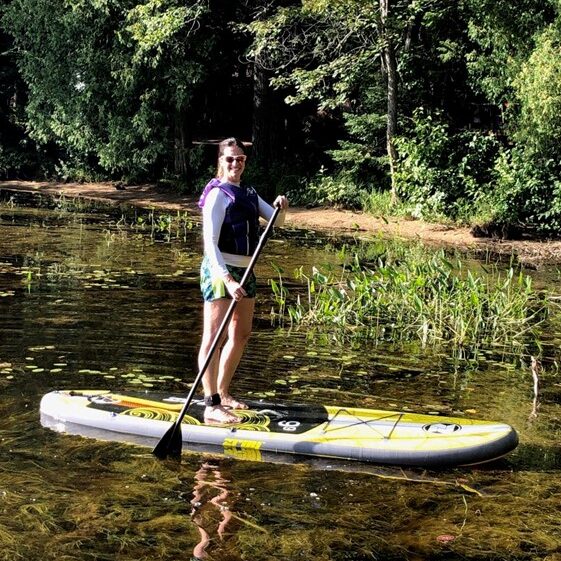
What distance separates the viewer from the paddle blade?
16.0 feet

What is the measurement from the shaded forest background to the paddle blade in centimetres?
1230

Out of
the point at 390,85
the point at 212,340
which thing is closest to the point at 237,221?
the point at 212,340

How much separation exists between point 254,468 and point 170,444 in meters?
0.52

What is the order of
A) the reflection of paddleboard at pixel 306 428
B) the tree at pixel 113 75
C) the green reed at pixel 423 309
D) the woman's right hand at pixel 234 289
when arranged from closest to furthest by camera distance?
the reflection of paddleboard at pixel 306 428
the woman's right hand at pixel 234 289
the green reed at pixel 423 309
the tree at pixel 113 75

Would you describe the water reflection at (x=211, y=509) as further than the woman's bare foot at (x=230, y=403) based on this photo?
No

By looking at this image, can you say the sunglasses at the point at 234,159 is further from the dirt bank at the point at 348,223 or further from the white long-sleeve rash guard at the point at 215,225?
the dirt bank at the point at 348,223

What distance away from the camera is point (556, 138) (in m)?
16.3

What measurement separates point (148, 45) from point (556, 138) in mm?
11383

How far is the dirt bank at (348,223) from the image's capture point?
16094mm

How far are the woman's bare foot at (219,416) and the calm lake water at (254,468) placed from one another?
34 cm

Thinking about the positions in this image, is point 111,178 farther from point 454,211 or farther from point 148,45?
point 454,211

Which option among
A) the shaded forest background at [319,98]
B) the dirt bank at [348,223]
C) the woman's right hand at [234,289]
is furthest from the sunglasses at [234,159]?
the shaded forest background at [319,98]

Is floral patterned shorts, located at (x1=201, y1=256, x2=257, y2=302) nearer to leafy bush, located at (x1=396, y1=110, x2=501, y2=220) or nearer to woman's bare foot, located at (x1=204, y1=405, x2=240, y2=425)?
woman's bare foot, located at (x1=204, y1=405, x2=240, y2=425)

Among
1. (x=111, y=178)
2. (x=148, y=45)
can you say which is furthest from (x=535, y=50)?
(x=111, y=178)
